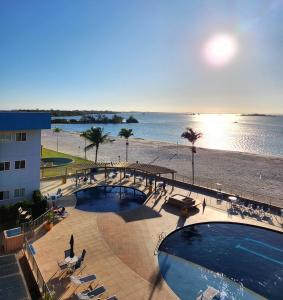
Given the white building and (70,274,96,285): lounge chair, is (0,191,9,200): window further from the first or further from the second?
(70,274,96,285): lounge chair

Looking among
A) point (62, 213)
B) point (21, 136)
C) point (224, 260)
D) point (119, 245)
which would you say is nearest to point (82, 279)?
point (119, 245)

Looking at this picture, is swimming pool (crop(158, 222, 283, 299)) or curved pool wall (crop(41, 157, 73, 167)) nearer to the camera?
swimming pool (crop(158, 222, 283, 299))

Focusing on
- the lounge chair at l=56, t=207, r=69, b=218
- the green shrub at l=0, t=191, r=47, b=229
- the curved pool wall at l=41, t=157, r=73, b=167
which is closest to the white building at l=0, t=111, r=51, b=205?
the green shrub at l=0, t=191, r=47, b=229

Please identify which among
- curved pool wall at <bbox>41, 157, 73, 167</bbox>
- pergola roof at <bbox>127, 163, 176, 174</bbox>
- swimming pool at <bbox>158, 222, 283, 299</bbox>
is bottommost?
swimming pool at <bbox>158, 222, 283, 299</bbox>

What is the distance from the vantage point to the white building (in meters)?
24.7

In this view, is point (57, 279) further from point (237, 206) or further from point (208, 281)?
point (237, 206)

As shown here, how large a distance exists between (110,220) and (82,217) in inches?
101

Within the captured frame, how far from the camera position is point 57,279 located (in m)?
15.4

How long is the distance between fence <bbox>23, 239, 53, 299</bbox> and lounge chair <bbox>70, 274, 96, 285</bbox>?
124 centimetres

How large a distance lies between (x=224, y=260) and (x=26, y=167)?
18415mm

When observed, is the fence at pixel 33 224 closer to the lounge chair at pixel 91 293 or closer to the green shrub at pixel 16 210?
the green shrub at pixel 16 210

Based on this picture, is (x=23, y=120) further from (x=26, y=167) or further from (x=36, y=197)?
(x=36, y=197)

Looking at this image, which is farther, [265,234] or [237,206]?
[237,206]

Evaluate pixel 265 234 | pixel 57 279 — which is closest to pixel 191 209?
pixel 265 234
